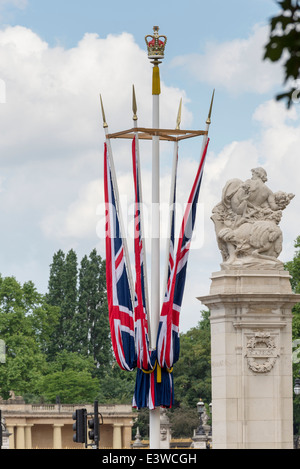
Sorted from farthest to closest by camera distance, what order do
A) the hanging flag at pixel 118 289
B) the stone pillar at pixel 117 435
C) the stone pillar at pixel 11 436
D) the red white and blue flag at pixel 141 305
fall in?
the stone pillar at pixel 117 435 < the stone pillar at pixel 11 436 < the hanging flag at pixel 118 289 < the red white and blue flag at pixel 141 305

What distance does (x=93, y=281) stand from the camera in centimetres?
11225

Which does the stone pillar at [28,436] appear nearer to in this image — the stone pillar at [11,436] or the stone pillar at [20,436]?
the stone pillar at [20,436]

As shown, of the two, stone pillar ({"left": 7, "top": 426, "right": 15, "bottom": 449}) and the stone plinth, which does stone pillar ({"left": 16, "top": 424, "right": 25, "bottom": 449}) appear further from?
the stone plinth

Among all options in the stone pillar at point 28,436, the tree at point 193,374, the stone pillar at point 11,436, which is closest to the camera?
the stone pillar at point 11,436

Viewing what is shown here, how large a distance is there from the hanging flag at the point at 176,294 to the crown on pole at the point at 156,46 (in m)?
2.57

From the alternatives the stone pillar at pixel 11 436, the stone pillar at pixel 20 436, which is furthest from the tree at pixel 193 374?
the stone pillar at pixel 11 436

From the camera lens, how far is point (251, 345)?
111 ft

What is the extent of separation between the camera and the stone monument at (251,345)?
33.6m

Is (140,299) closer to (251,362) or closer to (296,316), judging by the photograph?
(251,362)

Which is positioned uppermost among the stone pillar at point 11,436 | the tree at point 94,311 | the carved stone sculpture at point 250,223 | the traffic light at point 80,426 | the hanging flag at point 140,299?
the tree at point 94,311

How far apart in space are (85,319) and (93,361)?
4.46 m

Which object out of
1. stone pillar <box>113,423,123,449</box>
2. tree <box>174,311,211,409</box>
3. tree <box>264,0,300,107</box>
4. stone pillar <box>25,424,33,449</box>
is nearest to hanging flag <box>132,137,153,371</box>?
tree <box>264,0,300,107</box>
